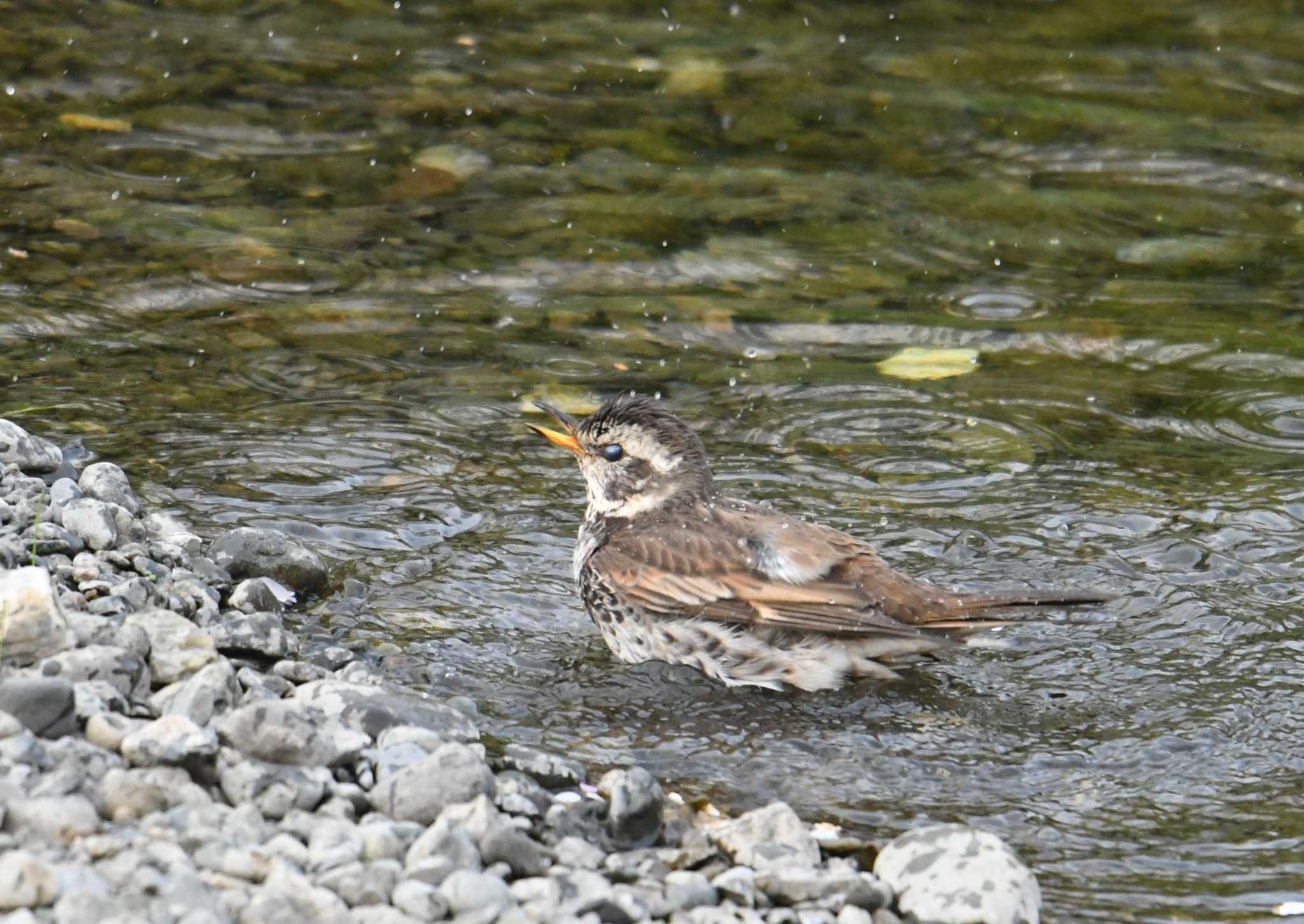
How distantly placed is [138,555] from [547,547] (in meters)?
2.15

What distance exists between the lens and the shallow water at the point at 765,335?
7211 mm

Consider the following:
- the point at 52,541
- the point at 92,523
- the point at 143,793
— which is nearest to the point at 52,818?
the point at 143,793

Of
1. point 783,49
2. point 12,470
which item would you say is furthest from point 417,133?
point 12,470

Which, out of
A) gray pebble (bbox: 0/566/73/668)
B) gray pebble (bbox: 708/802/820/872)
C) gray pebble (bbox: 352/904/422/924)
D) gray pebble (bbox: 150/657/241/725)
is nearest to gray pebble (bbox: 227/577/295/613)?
gray pebble (bbox: 150/657/241/725)

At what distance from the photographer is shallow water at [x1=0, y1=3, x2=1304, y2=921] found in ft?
23.7

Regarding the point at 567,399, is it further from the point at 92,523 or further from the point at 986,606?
the point at 986,606

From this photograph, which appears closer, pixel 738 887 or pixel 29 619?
pixel 738 887

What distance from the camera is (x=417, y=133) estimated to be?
45.4ft

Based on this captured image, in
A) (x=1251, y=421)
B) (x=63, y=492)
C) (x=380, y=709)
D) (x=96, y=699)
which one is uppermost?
(x=96, y=699)

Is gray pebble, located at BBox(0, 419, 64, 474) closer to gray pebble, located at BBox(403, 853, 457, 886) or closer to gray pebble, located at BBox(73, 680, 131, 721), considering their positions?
gray pebble, located at BBox(73, 680, 131, 721)

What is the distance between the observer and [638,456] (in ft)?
27.4

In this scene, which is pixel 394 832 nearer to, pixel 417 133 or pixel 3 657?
pixel 3 657

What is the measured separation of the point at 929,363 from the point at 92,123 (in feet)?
22.3

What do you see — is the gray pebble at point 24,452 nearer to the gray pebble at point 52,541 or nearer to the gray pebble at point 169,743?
the gray pebble at point 52,541
